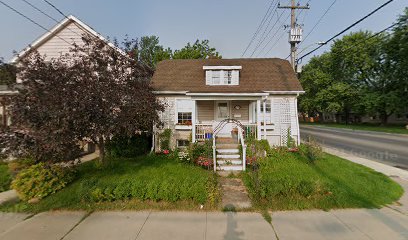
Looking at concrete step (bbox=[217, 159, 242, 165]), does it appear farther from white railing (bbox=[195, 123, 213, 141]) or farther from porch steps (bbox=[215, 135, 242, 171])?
white railing (bbox=[195, 123, 213, 141])

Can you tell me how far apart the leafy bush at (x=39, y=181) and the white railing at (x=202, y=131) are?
647 centimetres

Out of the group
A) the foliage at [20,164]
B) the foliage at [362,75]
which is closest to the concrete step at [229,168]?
the foliage at [20,164]

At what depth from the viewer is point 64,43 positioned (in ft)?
49.5

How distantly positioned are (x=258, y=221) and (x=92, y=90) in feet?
19.4

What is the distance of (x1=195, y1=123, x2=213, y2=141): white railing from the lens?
11.5 metres

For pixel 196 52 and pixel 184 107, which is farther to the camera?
pixel 196 52

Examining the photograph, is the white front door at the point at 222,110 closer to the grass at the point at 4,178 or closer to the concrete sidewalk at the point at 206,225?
the concrete sidewalk at the point at 206,225

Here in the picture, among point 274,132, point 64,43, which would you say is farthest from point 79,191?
point 64,43

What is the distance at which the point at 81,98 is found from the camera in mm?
5961

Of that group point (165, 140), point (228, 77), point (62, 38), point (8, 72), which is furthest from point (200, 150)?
point (62, 38)

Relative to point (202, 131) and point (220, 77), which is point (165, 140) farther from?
point (220, 77)

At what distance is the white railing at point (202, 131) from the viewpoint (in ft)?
37.9

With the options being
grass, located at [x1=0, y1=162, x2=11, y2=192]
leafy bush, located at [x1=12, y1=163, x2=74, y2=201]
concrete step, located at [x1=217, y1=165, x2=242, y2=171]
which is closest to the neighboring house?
grass, located at [x1=0, y1=162, x2=11, y2=192]

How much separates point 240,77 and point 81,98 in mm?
11078
